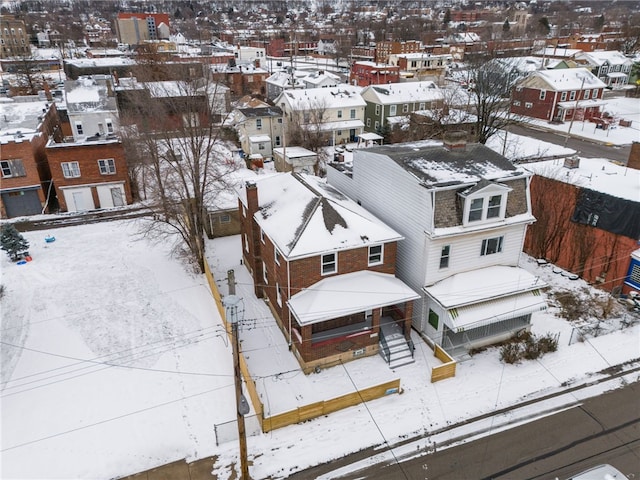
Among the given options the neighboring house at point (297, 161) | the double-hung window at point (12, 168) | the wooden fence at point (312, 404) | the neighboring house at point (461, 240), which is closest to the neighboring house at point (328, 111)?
the neighboring house at point (297, 161)

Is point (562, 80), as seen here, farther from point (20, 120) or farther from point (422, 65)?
point (20, 120)

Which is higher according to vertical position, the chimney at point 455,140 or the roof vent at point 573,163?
the chimney at point 455,140

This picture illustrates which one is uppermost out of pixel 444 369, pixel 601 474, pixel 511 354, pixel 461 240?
pixel 461 240

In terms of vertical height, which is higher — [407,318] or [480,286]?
[480,286]

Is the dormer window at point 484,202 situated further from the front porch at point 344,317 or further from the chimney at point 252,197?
the chimney at point 252,197

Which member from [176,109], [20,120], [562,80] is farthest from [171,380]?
[562,80]

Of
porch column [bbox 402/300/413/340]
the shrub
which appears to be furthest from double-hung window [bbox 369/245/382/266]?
the shrub

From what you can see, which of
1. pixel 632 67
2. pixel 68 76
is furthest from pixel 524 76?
pixel 68 76
